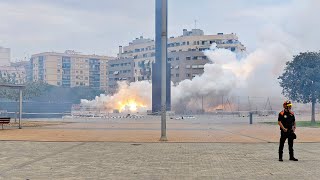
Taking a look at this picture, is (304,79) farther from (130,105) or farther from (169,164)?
(130,105)

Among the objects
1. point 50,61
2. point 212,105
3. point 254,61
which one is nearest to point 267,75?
point 254,61

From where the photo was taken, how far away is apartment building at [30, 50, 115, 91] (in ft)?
572

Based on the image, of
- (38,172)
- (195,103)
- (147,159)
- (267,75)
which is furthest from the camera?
(195,103)

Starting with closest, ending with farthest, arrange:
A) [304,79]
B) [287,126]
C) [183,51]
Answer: [287,126] → [304,79] → [183,51]

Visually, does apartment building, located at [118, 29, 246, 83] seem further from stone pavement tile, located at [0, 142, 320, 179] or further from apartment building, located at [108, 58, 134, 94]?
stone pavement tile, located at [0, 142, 320, 179]

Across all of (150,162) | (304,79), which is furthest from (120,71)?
(150,162)

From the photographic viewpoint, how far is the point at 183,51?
125m

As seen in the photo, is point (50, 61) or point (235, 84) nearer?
point (235, 84)

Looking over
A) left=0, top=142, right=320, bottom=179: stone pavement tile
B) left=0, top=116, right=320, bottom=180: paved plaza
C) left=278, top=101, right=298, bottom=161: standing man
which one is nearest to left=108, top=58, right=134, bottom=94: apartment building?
left=0, top=116, right=320, bottom=180: paved plaza

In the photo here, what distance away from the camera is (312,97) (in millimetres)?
39688

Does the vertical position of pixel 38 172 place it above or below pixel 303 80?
below

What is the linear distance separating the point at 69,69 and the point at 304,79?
5932 inches

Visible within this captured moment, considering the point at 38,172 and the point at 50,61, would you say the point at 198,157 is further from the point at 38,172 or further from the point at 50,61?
the point at 50,61

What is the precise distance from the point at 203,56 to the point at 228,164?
108862 mm
